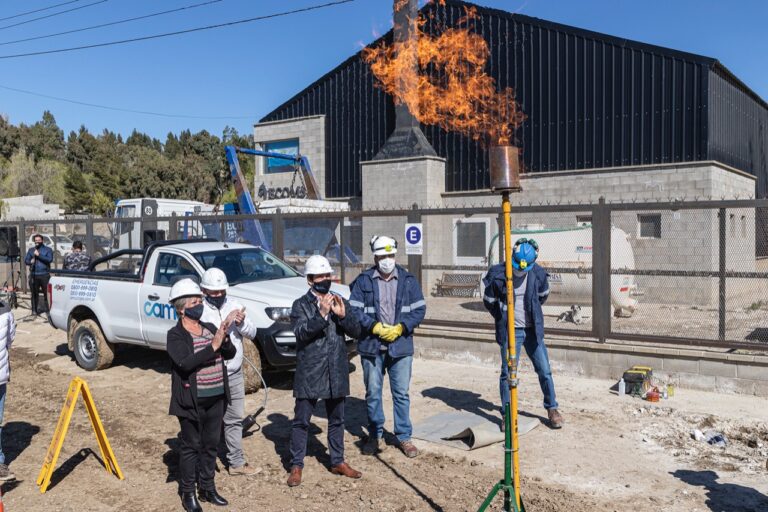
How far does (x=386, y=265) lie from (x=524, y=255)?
155cm

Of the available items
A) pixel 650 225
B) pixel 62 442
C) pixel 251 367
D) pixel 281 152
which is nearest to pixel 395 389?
pixel 251 367

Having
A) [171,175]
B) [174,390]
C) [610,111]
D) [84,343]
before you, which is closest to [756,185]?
[610,111]

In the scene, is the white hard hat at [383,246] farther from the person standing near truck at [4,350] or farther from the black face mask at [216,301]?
the person standing near truck at [4,350]

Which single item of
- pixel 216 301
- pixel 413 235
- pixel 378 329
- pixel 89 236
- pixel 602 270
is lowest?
pixel 378 329

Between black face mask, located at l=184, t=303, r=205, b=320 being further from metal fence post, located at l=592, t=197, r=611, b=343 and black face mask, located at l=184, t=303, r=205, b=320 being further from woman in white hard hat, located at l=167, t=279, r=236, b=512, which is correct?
metal fence post, located at l=592, t=197, r=611, b=343

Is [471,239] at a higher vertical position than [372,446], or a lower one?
higher

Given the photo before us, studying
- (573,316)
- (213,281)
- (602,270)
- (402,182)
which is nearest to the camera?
(213,281)

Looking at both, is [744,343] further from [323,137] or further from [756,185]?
[323,137]

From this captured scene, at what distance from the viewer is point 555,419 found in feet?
23.7

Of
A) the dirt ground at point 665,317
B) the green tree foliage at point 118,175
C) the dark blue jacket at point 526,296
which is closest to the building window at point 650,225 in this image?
the dirt ground at point 665,317

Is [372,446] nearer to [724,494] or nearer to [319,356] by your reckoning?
[319,356]

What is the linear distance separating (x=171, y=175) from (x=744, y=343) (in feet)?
186

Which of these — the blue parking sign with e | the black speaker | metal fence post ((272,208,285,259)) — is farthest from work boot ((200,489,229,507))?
the black speaker

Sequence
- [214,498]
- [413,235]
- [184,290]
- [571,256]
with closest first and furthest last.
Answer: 1. [184,290]
2. [214,498]
3. [413,235]
4. [571,256]
